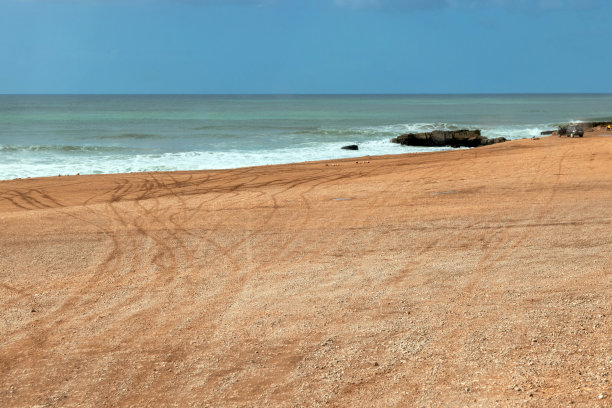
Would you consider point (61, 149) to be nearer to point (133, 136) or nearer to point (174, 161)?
point (133, 136)

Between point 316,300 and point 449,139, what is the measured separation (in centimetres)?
2856

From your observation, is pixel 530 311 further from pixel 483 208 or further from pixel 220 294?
pixel 483 208

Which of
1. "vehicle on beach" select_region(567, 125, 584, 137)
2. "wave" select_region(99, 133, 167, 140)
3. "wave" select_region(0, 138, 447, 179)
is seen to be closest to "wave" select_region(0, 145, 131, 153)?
"wave" select_region(0, 138, 447, 179)

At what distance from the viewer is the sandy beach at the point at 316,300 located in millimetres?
5129

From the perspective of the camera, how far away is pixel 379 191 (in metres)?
14.8

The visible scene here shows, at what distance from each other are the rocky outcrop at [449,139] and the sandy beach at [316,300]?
1952 centimetres

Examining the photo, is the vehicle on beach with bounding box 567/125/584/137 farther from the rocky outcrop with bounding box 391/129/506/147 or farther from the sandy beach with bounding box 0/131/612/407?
the sandy beach with bounding box 0/131/612/407

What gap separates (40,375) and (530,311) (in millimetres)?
4858

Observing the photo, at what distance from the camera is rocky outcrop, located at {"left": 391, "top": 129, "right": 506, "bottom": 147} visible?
111ft

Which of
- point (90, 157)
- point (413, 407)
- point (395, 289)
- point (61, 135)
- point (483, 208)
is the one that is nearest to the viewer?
point (413, 407)

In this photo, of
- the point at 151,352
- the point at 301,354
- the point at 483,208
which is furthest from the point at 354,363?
the point at 483,208

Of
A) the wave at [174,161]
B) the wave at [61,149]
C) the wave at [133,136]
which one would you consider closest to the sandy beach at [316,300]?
the wave at [174,161]

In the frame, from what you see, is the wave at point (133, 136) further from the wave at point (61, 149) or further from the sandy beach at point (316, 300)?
the sandy beach at point (316, 300)

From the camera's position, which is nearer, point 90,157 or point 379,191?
point 379,191
